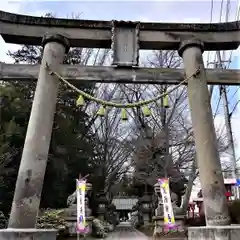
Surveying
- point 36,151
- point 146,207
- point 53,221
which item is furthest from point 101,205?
point 36,151

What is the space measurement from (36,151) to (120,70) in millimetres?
3226

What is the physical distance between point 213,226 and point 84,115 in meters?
15.8

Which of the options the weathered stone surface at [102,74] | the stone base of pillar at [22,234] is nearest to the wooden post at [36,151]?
the weathered stone surface at [102,74]

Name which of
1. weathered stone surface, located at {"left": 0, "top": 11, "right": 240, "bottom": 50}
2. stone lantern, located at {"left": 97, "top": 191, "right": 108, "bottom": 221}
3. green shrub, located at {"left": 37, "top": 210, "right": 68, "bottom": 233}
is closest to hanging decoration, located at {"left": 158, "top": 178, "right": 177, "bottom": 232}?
green shrub, located at {"left": 37, "top": 210, "right": 68, "bottom": 233}

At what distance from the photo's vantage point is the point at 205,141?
305 inches

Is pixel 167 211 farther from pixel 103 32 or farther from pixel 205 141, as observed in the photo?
pixel 103 32

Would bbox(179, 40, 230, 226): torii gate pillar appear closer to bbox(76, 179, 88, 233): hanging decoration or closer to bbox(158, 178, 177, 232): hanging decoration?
bbox(158, 178, 177, 232): hanging decoration

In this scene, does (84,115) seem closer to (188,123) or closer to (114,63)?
Result: (188,123)

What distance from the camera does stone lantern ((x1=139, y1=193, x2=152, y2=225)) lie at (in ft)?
72.8

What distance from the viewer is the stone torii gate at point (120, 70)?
24.2 ft

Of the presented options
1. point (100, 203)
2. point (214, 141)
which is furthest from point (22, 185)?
point (100, 203)

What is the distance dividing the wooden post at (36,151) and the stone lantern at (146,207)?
52.8 ft

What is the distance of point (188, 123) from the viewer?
21.0m

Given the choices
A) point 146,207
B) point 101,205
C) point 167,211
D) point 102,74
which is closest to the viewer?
point 102,74
